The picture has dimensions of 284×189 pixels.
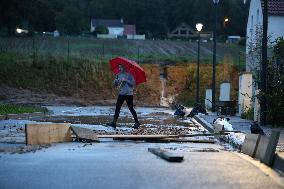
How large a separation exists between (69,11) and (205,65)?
217ft

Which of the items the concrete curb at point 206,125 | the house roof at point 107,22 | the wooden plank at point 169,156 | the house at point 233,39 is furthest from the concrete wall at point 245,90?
the house roof at point 107,22

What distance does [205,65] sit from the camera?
67688mm

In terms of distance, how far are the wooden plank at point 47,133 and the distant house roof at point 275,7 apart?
28520 mm

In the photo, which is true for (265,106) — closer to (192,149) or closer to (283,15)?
(192,149)

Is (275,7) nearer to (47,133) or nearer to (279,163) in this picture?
(47,133)

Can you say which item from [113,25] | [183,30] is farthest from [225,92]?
[113,25]

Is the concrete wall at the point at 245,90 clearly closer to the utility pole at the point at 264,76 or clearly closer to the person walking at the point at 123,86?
the utility pole at the point at 264,76

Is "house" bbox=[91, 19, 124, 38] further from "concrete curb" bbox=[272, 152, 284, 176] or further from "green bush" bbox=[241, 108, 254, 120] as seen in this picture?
"concrete curb" bbox=[272, 152, 284, 176]

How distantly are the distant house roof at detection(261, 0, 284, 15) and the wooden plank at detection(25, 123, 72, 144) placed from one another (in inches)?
1123

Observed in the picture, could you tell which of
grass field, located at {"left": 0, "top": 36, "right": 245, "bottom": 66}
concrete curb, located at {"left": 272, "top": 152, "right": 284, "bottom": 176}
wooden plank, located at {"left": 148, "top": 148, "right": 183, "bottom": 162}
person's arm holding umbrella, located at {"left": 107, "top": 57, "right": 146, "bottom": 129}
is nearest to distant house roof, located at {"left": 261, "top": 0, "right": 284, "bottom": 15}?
person's arm holding umbrella, located at {"left": 107, "top": 57, "right": 146, "bottom": 129}

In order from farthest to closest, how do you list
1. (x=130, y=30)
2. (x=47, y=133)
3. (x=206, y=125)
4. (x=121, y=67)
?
(x=130, y=30) → (x=206, y=125) → (x=121, y=67) → (x=47, y=133)

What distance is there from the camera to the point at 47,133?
48.9 feet

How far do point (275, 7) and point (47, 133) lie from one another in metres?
29.7

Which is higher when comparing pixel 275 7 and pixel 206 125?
pixel 275 7
